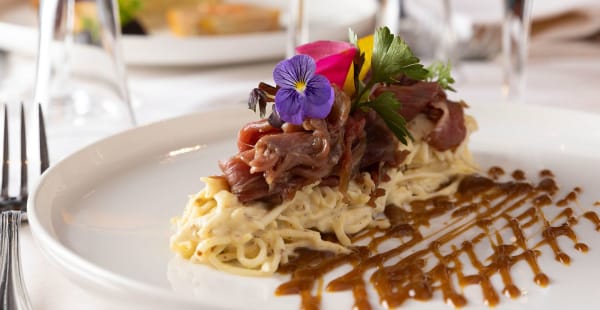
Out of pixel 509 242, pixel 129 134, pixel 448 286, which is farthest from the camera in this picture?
pixel 129 134

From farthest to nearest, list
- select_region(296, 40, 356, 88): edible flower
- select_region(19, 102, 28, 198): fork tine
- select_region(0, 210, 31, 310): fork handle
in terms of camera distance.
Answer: select_region(19, 102, 28, 198): fork tine
select_region(296, 40, 356, 88): edible flower
select_region(0, 210, 31, 310): fork handle

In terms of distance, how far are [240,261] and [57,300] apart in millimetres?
610

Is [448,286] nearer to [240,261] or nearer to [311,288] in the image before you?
[311,288]

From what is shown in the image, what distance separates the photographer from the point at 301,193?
9.44 ft

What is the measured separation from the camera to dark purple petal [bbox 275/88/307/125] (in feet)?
9.14

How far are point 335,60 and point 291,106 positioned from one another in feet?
1.12

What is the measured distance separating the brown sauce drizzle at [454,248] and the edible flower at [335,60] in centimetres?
55

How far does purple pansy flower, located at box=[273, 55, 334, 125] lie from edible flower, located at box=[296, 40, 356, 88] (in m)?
0.16

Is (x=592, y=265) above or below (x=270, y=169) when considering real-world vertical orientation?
below

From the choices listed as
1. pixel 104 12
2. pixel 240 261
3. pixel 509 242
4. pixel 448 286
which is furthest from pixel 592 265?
pixel 104 12

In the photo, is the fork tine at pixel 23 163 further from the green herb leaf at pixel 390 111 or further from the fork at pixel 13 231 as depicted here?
the green herb leaf at pixel 390 111

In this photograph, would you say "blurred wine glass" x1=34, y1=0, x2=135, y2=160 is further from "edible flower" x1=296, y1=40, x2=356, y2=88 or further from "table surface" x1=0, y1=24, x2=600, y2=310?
"edible flower" x1=296, y1=40, x2=356, y2=88

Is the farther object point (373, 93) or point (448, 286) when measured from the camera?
point (373, 93)

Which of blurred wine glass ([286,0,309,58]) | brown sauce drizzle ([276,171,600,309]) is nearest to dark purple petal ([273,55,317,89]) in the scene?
brown sauce drizzle ([276,171,600,309])
